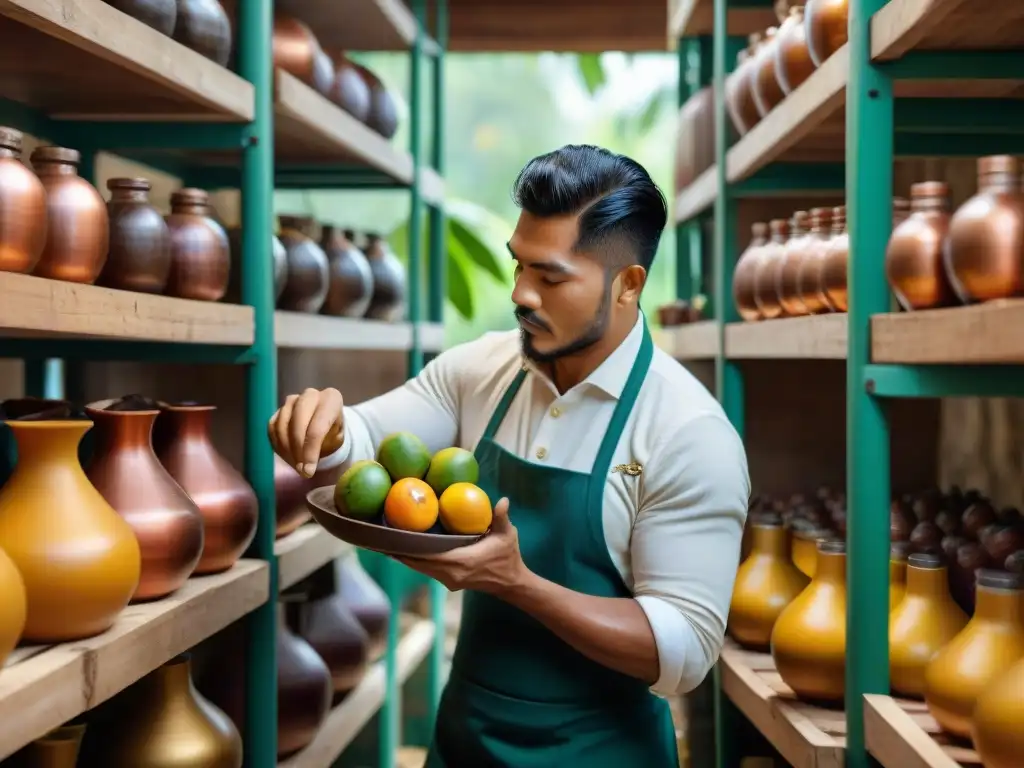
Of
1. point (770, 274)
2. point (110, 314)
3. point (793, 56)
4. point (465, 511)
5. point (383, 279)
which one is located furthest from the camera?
point (383, 279)

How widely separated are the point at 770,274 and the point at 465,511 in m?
1.13

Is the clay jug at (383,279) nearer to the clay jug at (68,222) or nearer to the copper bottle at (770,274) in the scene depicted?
the copper bottle at (770,274)

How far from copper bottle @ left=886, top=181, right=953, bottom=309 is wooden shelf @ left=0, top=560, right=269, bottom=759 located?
113cm

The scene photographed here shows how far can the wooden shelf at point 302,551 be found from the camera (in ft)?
7.60

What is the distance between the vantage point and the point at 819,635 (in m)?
1.92

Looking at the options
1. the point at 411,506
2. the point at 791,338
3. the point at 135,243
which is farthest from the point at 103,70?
the point at 791,338

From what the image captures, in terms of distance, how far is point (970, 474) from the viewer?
108 inches

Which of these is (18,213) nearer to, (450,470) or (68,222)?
(68,222)

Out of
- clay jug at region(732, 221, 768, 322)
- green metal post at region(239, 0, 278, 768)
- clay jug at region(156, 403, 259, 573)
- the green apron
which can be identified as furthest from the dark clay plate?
clay jug at region(732, 221, 768, 322)

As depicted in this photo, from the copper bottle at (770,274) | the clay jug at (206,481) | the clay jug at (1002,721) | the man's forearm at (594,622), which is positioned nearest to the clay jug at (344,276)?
the clay jug at (206,481)

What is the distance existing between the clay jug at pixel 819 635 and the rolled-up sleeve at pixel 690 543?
0.99 feet

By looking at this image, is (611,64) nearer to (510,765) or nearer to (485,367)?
(485,367)

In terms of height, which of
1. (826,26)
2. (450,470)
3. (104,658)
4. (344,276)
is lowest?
(104,658)

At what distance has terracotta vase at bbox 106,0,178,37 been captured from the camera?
1.76m
